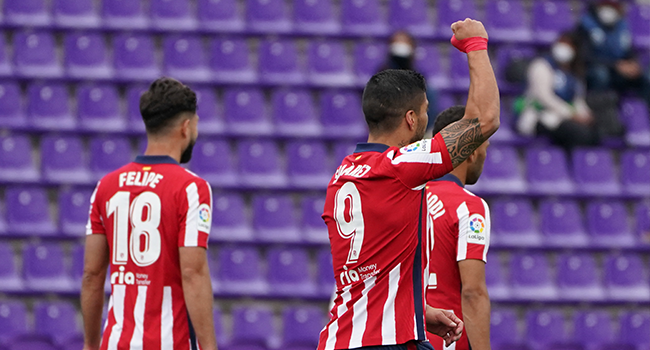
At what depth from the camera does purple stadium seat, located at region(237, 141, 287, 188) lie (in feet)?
31.7

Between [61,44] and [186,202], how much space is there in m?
7.27

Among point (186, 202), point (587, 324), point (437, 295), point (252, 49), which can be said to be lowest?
point (587, 324)

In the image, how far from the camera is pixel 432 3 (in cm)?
1172

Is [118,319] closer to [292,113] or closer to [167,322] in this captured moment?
[167,322]

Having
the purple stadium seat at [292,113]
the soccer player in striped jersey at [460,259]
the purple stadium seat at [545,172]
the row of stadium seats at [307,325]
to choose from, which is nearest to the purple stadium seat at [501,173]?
the purple stadium seat at [545,172]

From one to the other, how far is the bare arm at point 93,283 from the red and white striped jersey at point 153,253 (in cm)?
8

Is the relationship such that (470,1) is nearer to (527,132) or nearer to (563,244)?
(527,132)

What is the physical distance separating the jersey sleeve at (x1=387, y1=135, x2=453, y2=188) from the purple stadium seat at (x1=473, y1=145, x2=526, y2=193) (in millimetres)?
6753

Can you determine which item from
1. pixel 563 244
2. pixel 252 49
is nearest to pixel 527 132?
pixel 563 244

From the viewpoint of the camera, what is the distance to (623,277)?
973 cm

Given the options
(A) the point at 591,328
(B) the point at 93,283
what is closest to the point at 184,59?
(A) the point at 591,328

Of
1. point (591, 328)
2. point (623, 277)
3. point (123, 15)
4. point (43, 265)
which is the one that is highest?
point (123, 15)

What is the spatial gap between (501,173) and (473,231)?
20.0 feet

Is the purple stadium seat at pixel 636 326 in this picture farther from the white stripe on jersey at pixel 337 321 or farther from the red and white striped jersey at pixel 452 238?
the white stripe on jersey at pixel 337 321
